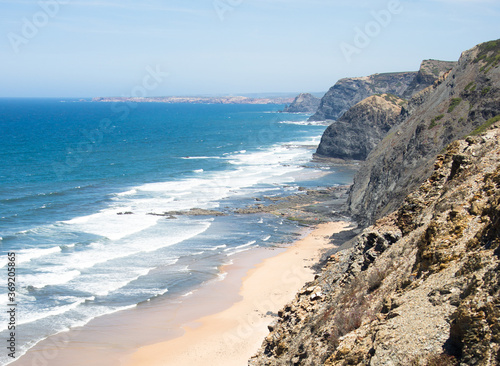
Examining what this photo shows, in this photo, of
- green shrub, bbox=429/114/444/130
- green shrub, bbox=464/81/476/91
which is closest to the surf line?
green shrub, bbox=429/114/444/130

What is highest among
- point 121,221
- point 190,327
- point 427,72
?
point 427,72

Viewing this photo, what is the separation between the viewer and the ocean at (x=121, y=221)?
97.0 feet

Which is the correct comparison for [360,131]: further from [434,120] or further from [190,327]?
[190,327]

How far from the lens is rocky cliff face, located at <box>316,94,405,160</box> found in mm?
90375

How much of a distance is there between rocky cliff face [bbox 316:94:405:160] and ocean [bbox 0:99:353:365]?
6.54 m

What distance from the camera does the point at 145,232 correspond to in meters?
43.7

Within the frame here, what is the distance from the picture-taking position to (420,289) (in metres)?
9.25

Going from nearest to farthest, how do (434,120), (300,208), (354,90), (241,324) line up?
(241,324), (434,120), (300,208), (354,90)

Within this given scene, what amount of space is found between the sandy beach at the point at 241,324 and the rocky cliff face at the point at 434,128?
766 cm

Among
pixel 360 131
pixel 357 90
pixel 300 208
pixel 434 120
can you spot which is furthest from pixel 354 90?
pixel 434 120

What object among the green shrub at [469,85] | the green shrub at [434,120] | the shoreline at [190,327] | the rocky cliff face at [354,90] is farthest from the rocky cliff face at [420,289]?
the rocky cliff face at [354,90]

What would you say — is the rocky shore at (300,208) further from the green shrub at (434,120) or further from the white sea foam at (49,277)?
the white sea foam at (49,277)

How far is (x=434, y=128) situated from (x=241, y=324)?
841 inches

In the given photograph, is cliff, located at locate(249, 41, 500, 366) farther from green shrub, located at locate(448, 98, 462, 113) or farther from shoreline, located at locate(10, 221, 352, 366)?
green shrub, located at locate(448, 98, 462, 113)
